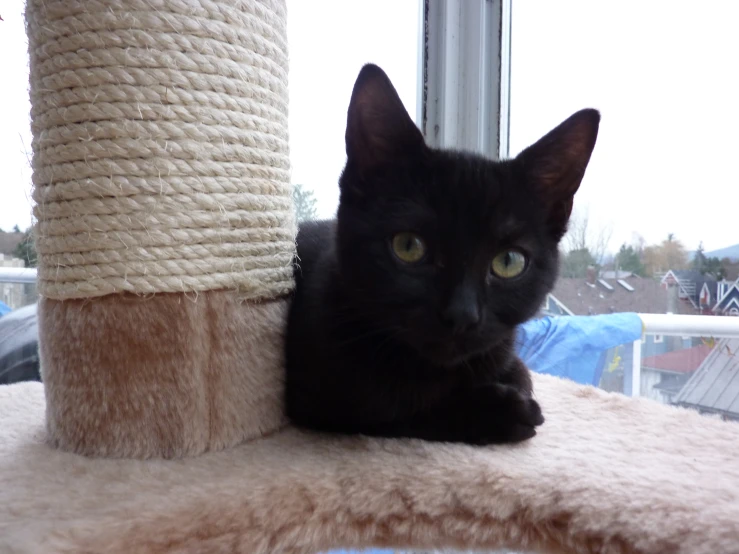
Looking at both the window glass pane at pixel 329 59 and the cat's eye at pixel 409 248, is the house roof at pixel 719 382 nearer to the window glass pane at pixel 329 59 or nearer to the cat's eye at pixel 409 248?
the cat's eye at pixel 409 248

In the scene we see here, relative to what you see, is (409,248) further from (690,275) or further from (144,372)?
(690,275)

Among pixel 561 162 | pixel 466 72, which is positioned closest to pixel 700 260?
pixel 561 162

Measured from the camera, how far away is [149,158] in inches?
30.1

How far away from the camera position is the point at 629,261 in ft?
4.11

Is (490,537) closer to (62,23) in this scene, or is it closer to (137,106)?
(137,106)

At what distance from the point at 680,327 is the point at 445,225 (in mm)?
741

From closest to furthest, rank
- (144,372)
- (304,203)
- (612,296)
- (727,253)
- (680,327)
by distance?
(144,372)
(727,253)
(680,327)
(612,296)
(304,203)

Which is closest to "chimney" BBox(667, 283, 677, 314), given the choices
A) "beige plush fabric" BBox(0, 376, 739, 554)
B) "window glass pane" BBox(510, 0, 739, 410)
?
"window glass pane" BBox(510, 0, 739, 410)

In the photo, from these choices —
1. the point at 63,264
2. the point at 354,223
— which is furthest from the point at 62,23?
the point at 354,223

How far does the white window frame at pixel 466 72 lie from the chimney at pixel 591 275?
1.15ft

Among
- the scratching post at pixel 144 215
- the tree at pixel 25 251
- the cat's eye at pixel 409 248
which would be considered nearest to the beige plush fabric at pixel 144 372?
the scratching post at pixel 144 215

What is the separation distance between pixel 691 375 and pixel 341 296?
0.82 m

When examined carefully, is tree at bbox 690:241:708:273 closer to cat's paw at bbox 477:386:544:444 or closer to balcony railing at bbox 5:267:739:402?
balcony railing at bbox 5:267:739:402

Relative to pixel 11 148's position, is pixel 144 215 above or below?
below
